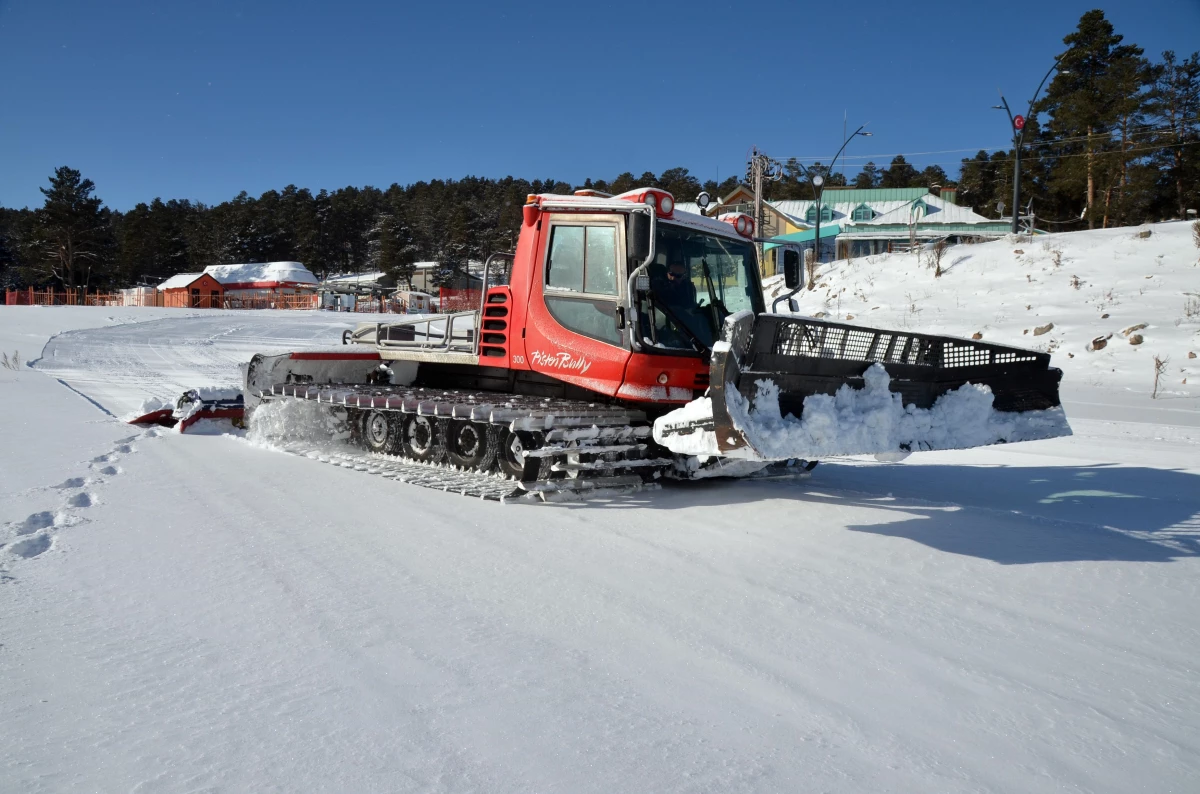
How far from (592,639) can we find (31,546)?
3126mm

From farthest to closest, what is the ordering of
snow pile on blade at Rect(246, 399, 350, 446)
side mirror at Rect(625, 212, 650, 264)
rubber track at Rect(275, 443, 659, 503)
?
snow pile on blade at Rect(246, 399, 350, 446), rubber track at Rect(275, 443, 659, 503), side mirror at Rect(625, 212, 650, 264)

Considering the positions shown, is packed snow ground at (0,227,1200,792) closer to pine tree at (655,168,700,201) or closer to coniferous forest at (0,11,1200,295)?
coniferous forest at (0,11,1200,295)

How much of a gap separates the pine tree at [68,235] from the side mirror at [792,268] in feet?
255

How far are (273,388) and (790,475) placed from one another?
5805 mm

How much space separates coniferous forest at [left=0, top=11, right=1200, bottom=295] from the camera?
37.4 metres

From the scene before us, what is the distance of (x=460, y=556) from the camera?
440 centimetres

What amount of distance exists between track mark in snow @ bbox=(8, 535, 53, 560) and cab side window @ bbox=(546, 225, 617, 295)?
3.74 m

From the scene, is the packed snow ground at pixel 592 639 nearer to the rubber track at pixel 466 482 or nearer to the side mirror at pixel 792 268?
the rubber track at pixel 466 482

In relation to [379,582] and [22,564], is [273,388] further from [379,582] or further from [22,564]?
[379,582]

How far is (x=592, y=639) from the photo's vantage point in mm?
3250

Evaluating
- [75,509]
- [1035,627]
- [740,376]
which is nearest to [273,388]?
[75,509]

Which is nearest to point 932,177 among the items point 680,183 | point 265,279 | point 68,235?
point 680,183

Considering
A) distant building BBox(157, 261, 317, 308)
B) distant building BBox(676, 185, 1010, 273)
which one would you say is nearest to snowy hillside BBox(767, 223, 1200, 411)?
distant building BBox(676, 185, 1010, 273)

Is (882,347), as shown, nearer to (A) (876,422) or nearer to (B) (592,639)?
(A) (876,422)
